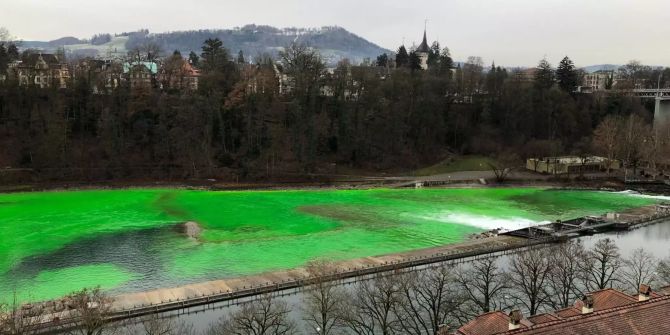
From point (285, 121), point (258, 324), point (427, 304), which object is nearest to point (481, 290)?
point (427, 304)

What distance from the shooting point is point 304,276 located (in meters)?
30.8

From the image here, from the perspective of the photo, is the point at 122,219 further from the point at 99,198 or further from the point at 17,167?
the point at 17,167

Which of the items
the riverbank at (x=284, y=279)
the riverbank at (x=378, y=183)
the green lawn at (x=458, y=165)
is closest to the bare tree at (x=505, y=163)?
the riverbank at (x=378, y=183)

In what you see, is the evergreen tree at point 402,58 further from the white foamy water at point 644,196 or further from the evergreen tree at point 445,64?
the white foamy water at point 644,196

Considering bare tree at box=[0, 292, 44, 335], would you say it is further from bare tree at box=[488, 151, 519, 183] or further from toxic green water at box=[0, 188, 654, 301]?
bare tree at box=[488, 151, 519, 183]

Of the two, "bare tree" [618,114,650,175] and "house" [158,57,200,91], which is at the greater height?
"house" [158,57,200,91]

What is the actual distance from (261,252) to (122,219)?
15.9 metres

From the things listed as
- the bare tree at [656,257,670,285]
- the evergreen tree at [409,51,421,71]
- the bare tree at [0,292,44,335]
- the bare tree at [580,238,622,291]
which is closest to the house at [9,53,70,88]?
the bare tree at [0,292,44,335]

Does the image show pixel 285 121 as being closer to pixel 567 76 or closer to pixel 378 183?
pixel 378 183

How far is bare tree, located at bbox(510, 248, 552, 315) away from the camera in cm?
2618

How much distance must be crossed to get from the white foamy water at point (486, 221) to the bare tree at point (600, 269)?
11681 mm

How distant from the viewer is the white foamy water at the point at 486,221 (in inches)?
1738

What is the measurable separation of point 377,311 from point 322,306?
239 cm

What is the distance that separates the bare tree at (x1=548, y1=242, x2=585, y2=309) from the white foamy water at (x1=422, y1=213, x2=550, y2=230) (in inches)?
547
